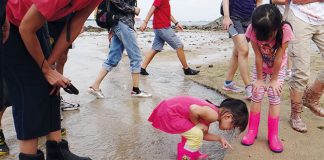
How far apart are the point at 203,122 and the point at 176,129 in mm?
224

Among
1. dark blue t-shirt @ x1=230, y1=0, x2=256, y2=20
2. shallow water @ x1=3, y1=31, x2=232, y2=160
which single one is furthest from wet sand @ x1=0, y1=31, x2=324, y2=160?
dark blue t-shirt @ x1=230, y1=0, x2=256, y2=20

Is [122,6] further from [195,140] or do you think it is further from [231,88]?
[195,140]

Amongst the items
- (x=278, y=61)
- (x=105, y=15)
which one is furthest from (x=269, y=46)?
(x=105, y=15)

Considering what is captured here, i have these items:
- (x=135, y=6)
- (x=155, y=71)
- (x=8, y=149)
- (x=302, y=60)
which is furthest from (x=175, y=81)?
(x=8, y=149)

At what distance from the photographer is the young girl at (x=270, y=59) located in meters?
2.89

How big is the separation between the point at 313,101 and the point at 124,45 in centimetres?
235

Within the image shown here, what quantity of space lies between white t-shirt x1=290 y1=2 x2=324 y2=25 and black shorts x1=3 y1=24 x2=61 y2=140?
8.09ft

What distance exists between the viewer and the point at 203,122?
2.89m

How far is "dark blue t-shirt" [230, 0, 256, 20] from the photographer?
465 centimetres

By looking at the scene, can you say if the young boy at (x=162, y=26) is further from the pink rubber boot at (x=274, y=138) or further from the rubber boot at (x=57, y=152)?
the rubber boot at (x=57, y=152)

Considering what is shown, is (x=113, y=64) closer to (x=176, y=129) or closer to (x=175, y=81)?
(x=175, y=81)

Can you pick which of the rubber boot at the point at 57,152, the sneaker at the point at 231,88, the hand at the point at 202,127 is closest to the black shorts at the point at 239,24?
the sneaker at the point at 231,88

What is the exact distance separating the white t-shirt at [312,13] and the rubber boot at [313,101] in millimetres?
753

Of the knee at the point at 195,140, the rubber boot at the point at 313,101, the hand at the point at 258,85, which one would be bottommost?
the rubber boot at the point at 313,101
